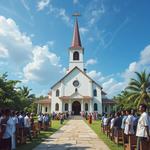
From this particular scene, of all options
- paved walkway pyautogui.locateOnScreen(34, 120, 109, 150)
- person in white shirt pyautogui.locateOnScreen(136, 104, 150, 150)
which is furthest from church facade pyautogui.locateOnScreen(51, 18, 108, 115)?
person in white shirt pyautogui.locateOnScreen(136, 104, 150, 150)

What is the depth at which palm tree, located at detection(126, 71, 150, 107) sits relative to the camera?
3989 centimetres

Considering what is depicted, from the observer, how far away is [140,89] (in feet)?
136

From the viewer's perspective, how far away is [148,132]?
8.09 metres

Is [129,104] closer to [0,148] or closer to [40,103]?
[40,103]

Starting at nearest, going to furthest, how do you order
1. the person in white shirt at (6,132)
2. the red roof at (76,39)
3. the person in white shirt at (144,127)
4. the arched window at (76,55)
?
the person in white shirt at (144,127) → the person in white shirt at (6,132) → the arched window at (76,55) → the red roof at (76,39)

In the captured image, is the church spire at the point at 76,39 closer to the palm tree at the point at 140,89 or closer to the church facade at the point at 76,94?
the church facade at the point at 76,94

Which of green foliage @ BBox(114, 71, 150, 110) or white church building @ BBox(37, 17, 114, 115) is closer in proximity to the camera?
green foliage @ BBox(114, 71, 150, 110)

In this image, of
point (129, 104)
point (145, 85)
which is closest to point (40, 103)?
point (129, 104)

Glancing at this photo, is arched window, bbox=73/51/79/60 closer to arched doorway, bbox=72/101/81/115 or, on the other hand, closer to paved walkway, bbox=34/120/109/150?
arched doorway, bbox=72/101/81/115

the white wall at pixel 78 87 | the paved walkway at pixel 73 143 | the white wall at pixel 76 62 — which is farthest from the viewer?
the white wall at pixel 76 62

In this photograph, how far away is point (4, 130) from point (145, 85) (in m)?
35.1

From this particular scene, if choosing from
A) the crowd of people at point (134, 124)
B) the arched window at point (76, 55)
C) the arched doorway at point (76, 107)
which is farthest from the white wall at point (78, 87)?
the crowd of people at point (134, 124)

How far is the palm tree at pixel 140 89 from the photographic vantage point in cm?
3989

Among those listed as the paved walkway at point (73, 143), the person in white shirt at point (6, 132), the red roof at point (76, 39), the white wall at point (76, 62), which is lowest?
the paved walkway at point (73, 143)
